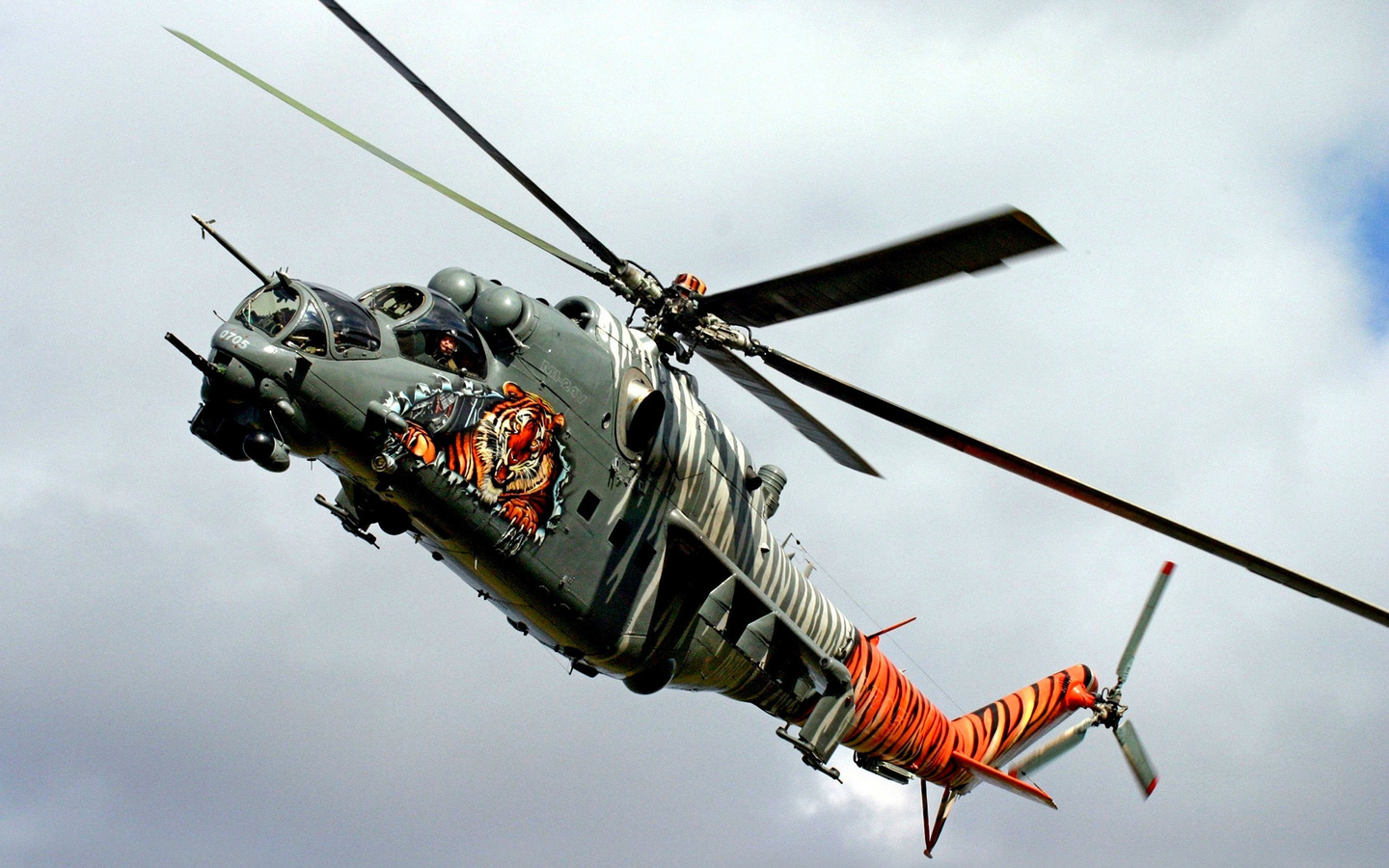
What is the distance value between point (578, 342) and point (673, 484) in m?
2.35

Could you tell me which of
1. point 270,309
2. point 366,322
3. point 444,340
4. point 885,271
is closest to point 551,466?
point 444,340

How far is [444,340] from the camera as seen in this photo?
13.7 metres

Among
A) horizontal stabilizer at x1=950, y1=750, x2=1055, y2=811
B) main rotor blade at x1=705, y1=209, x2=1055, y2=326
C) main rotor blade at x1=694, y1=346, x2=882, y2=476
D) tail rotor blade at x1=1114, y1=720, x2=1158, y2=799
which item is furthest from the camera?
tail rotor blade at x1=1114, y1=720, x2=1158, y2=799

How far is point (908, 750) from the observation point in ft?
68.7

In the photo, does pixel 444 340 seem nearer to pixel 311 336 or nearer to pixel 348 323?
pixel 348 323

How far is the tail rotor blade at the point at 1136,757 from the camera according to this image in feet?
74.6

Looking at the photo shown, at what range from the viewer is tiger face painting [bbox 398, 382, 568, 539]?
44.1ft

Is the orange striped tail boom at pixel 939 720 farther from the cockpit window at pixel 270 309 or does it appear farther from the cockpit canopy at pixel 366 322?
the cockpit window at pixel 270 309

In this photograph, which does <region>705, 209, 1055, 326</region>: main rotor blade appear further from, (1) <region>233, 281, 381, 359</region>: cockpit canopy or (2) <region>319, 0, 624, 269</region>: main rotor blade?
(1) <region>233, 281, 381, 359</region>: cockpit canopy

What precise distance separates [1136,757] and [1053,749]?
5.96ft

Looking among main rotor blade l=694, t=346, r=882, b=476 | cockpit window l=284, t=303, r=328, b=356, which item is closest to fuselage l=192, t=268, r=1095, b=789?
cockpit window l=284, t=303, r=328, b=356

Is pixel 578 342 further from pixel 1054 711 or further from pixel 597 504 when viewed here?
pixel 1054 711

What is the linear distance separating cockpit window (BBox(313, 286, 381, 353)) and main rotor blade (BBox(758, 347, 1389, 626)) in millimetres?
4642

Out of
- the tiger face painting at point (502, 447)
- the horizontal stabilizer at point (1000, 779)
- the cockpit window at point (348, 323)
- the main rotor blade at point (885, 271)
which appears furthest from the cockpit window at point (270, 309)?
the horizontal stabilizer at point (1000, 779)
